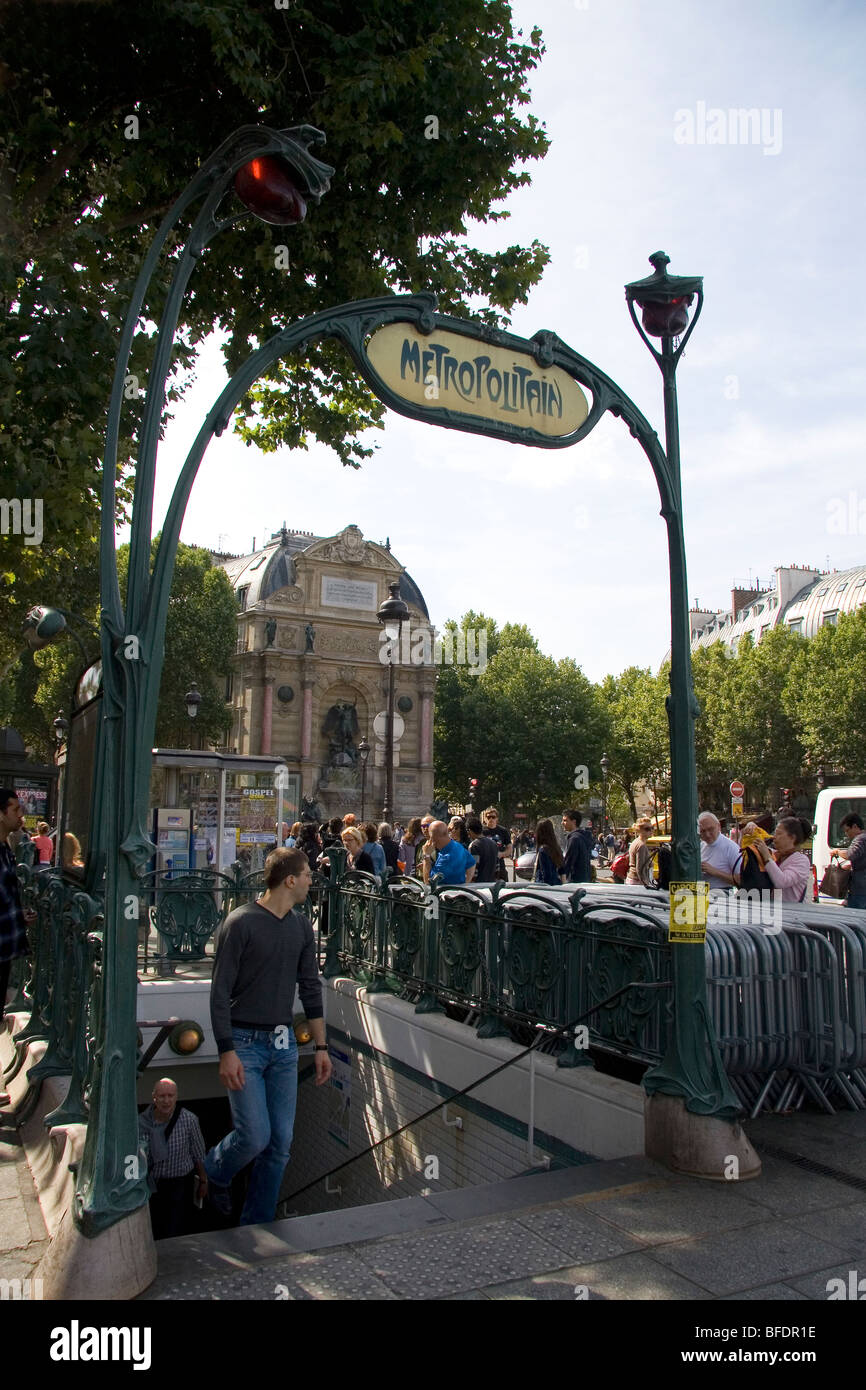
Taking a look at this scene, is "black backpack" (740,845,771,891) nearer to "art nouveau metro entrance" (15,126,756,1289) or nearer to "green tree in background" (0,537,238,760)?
"art nouveau metro entrance" (15,126,756,1289)

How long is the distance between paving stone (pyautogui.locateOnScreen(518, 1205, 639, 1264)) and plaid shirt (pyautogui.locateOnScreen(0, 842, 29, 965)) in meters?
3.57

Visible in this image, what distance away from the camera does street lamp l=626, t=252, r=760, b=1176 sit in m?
4.77

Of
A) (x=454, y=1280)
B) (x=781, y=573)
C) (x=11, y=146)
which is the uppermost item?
(x=781, y=573)

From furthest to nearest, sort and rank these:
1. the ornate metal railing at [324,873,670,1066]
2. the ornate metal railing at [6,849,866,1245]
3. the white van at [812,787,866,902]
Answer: the white van at [812,787,866,902] → the ornate metal railing at [324,873,670,1066] → the ornate metal railing at [6,849,866,1245]

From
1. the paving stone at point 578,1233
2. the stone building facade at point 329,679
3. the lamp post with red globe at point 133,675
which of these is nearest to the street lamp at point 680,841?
the paving stone at point 578,1233

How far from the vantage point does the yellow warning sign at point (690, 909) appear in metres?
4.92

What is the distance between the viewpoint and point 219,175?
14.9 ft

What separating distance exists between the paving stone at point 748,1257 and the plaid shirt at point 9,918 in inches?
163

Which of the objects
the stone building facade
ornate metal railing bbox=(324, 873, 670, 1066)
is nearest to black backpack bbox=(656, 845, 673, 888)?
ornate metal railing bbox=(324, 873, 670, 1066)

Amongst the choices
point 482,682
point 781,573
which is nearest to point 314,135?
point 482,682

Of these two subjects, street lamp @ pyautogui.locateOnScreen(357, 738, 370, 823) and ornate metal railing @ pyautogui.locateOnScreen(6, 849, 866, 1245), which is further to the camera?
street lamp @ pyautogui.locateOnScreen(357, 738, 370, 823)

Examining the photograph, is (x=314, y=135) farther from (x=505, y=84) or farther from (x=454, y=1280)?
(x=505, y=84)

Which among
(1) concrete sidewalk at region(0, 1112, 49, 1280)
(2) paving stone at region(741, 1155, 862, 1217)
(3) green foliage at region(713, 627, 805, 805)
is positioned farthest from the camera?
(3) green foliage at region(713, 627, 805, 805)
